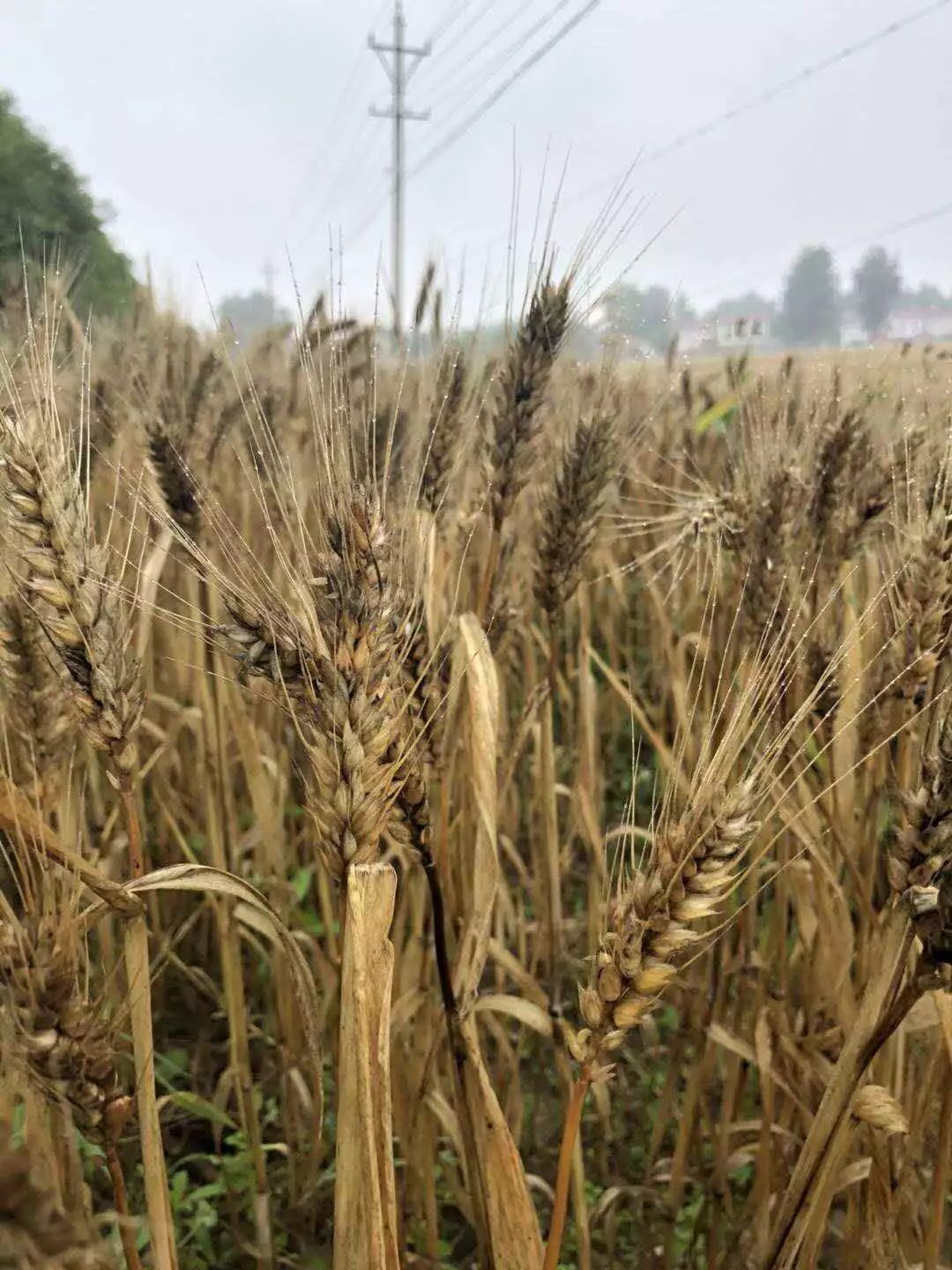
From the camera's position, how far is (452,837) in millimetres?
1312

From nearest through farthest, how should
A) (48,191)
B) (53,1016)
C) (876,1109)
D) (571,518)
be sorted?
(53,1016), (876,1109), (571,518), (48,191)

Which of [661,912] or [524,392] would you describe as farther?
[524,392]

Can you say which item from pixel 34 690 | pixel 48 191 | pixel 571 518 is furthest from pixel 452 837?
pixel 48 191

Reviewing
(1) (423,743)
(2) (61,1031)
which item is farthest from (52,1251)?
(1) (423,743)

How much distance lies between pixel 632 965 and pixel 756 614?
→ 2.30 ft

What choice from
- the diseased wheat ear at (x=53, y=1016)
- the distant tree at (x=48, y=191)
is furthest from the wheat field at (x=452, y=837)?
the distant tree at (x=48, y=191)

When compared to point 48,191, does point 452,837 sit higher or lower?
lower

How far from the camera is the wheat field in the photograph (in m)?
0.67

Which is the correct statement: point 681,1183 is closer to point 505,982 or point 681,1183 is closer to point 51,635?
point 505,982

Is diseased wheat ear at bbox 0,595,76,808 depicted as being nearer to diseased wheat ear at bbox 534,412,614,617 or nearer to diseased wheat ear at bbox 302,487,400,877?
diseased wheat ear at bbox 302,487,400,877

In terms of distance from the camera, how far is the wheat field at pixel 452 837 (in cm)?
67

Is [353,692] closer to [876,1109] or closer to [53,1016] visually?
[53,1016]

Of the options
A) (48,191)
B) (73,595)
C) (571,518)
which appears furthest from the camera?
(48,191)

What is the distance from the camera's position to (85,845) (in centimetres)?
129
